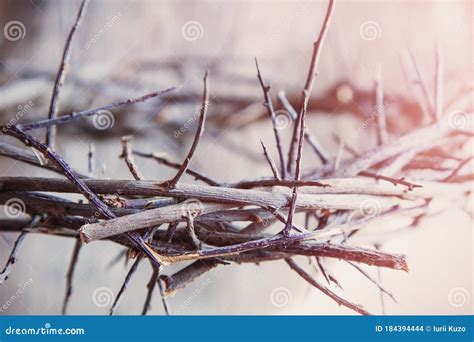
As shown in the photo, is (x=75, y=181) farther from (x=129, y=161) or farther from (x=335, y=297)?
(x=335, y=297)

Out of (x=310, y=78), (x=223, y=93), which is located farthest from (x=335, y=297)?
(x=223, y=93)

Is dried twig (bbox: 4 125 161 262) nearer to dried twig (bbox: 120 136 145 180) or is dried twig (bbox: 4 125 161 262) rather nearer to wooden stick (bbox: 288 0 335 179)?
dried twig (bbox: 120 136 145 180)

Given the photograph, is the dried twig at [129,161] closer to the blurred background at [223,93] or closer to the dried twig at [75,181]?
the dried twig at [75,181]

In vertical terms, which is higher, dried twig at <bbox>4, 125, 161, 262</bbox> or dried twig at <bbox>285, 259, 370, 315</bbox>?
dried twig at <bbox>4, 125, 161, 262</bbox>

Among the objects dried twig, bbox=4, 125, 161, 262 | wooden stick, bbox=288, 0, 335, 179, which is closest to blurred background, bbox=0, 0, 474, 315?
wooden stick, bbox=288, 0, 335, 179

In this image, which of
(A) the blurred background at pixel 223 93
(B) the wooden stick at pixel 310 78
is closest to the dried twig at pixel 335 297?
(B) the wooden stick at pixel 310 78
